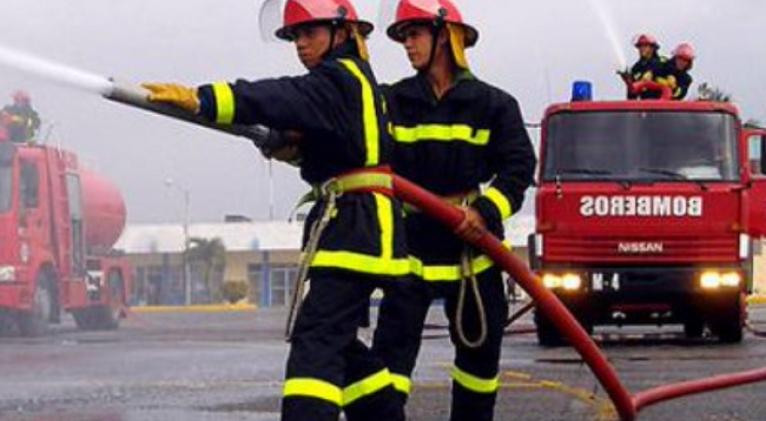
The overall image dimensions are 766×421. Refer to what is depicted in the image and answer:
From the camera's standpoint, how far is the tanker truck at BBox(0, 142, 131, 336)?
19531 millimetres

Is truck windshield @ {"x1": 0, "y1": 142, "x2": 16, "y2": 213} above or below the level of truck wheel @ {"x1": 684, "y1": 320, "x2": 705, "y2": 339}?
above

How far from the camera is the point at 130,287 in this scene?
80.8 feet

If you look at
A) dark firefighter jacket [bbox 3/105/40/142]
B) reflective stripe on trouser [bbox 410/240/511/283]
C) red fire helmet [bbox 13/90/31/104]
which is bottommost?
reflective stripe on trouser [bbox 410/240/511/283]

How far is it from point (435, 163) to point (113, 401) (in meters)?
3.15

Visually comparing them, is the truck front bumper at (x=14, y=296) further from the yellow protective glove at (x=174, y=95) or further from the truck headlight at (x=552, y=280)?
the yellow protective glove at (x=174, y=95)

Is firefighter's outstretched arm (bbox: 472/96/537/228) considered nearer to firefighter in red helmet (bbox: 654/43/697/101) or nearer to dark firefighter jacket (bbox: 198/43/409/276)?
dark firefighter jacket (bbox: 198/43/409/276)

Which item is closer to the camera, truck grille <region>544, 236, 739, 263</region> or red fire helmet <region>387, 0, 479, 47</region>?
red fire helmet <region>387, 0, 479, 47</region>

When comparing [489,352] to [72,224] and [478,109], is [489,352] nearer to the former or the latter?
[478,109]

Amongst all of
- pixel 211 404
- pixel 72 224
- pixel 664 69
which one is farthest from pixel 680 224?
pixel 72 224

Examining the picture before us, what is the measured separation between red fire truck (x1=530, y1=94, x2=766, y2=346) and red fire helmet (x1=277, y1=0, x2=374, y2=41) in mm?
7407

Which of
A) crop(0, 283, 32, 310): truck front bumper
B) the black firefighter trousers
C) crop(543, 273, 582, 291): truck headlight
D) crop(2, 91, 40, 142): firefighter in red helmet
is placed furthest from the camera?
crop(2, 91, 40, 142): firefighter in red helmet

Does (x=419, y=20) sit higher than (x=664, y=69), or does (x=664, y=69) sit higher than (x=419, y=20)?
(x=664, y=69)

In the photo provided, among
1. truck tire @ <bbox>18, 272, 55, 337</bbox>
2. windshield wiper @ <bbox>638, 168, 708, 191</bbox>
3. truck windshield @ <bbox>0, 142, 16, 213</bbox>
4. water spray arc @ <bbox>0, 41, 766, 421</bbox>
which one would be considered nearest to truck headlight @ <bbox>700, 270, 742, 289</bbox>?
windshield wiper @ <bbox>638, 168, 708, 191</bbox>

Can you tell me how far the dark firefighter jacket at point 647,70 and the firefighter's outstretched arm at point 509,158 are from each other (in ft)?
26.7
